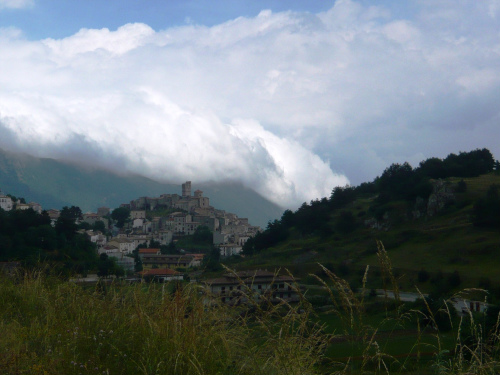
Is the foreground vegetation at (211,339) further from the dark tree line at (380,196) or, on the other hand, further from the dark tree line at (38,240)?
the dark tree line at (380,196)

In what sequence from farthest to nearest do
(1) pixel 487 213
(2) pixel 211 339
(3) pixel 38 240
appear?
(1) pixel 487 213, (3) pixel 38 240, (2) pixel 211 339

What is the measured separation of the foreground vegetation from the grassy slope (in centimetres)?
2120

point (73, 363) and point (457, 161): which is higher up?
point (457, 161)

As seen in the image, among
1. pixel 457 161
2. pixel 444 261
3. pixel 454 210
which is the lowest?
pixel 444 261

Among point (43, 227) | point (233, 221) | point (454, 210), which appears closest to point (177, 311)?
point (43, 227)

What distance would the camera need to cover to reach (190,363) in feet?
9.41

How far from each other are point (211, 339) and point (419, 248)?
3311cm

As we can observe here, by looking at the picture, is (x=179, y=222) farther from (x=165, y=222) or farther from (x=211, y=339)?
(x=211, y=339)

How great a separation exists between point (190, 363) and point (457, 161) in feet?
195

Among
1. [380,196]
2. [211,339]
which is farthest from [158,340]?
[380,196]

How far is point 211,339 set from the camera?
10.8 ft

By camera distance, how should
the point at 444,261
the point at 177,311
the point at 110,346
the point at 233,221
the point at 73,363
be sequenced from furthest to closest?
the point at 233,221 → the point at 444,261 → the point at 177,311 → the point at 110,346 → the point at 73,363

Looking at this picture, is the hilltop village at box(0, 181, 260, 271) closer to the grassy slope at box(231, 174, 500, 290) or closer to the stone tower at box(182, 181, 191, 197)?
the stone tower at box(182, 181, 191, 197)

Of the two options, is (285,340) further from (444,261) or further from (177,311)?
(444,261)
